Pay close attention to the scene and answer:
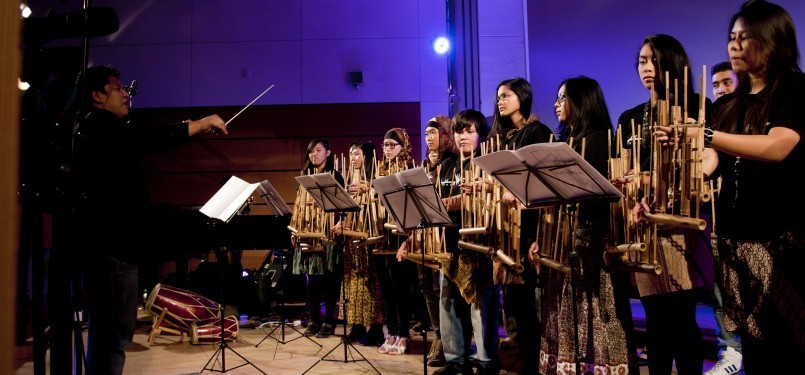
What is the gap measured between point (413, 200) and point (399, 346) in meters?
2.18

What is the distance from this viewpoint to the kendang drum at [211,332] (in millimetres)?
6062

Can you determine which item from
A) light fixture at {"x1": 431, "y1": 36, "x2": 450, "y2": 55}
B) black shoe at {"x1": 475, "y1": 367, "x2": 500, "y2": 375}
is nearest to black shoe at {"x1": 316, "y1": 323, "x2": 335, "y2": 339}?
black shoe at {"x1": 475, "y1": 367, "x2": 500, "y2": 375}

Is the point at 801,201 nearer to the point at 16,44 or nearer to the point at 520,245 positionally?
the point at 520,245

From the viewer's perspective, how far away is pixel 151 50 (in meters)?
9.76

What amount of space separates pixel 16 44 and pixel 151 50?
10.1 m

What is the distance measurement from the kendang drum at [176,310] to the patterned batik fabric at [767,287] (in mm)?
5281

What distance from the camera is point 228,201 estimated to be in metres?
4.30

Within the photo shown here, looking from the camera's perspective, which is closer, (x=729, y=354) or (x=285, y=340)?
(x=729, y=354)

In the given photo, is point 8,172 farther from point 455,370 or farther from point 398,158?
point 398,158

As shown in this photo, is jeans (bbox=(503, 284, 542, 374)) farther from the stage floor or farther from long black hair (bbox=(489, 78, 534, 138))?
long black hair (bbox=(489, 78, 534, 138))

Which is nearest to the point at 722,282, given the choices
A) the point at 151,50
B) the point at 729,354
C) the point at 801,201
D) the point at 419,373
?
the point at 801,201

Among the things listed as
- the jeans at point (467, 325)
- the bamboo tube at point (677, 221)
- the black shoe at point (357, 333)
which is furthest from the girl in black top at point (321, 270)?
the bamboo tube at point (677, 221)

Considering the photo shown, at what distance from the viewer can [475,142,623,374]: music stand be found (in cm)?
247

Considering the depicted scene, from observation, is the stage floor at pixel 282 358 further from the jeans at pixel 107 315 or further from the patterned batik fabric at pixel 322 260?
the jeans at pixel 107 315
